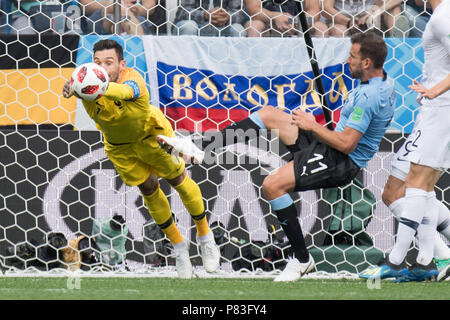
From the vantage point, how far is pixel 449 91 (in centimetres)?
484

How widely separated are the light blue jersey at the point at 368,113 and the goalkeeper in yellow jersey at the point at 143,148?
104 centimetres

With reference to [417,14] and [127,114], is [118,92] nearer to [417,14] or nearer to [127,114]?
[127,114]

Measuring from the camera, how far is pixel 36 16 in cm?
649

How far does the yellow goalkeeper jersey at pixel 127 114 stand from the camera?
5.02 m

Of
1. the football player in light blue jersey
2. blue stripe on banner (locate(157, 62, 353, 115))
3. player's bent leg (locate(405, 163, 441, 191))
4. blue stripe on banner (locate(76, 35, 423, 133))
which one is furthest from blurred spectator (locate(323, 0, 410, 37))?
player's bent leg (locate(405, 163, 441, 191))

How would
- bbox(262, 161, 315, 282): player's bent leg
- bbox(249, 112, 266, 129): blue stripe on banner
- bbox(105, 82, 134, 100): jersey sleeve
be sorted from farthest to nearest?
1. bbox(249, 112, 266, 129): blue stripe on banner
2. bbox(262, 161, 315, 282): player's bent leg
3. bbox(105, 82, 134, 100): jersey sleeve

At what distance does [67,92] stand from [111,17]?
2083mm

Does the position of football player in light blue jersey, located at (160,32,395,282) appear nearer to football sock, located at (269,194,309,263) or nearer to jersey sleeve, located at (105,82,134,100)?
football sock, located at (269,194,309,263)

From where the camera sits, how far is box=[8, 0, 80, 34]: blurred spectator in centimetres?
642

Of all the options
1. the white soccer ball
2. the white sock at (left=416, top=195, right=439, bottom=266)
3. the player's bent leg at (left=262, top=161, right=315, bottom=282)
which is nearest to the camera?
the white soccer ball

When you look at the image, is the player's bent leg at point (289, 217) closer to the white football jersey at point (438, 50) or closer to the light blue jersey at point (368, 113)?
the light blue jersey at point (368, 113)

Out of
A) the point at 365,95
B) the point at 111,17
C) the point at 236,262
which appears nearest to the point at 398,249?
the point at 365,95

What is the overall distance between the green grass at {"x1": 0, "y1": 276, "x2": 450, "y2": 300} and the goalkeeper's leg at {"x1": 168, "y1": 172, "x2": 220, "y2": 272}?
17 centimetres

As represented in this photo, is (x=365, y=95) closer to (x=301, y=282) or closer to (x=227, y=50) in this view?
(x=301, y=282)
